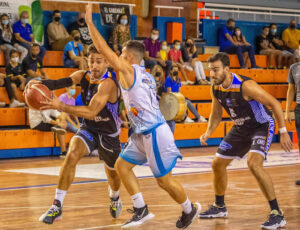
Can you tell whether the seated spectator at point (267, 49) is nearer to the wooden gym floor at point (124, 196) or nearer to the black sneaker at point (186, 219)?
the wooden gym floor at point (124, 196)

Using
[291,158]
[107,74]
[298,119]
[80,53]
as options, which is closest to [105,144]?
[107,74]

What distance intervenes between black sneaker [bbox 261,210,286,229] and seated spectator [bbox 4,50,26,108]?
25.3ft

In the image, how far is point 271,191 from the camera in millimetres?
6199

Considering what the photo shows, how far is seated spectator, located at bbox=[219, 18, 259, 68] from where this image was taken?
57.8 ft

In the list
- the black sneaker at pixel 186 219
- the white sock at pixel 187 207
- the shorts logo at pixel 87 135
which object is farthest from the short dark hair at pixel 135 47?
the black sneaker at pixel 186 219

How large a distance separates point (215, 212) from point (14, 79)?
289 inches

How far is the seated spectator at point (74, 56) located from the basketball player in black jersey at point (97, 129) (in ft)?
25.0

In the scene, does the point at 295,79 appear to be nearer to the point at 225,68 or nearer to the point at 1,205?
the point at 225,68

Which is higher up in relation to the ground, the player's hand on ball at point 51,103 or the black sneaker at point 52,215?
the player's hand on ball at point 51,103

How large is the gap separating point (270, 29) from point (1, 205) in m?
13.5

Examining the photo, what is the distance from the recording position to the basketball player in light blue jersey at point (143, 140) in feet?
18.5

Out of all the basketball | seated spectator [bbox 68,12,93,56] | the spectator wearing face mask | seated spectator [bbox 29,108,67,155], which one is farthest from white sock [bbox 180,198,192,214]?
the spectator wearing face mask

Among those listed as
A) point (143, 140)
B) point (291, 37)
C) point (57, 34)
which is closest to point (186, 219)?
point (143, 140)

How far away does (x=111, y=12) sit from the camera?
1580 centimetres
